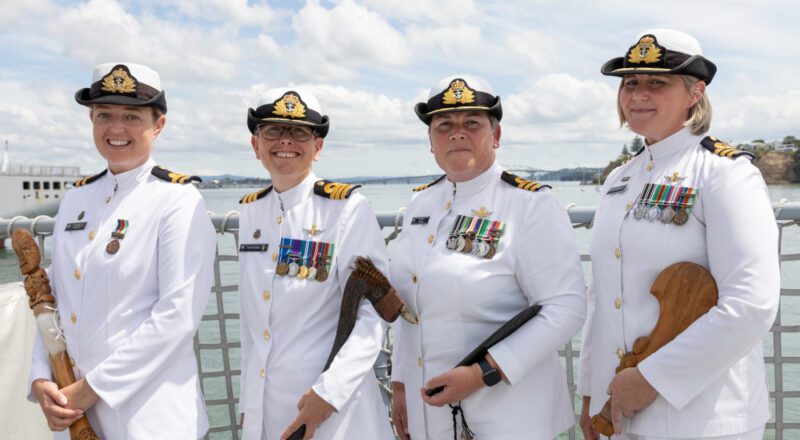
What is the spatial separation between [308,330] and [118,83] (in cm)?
117

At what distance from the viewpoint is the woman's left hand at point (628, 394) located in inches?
87.1

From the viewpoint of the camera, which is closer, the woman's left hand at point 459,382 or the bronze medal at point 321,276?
the woman's left hand at point 459,382

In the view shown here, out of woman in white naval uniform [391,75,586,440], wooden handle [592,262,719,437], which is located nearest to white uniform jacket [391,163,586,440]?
woman in white naval uniform [391,75,586,440]

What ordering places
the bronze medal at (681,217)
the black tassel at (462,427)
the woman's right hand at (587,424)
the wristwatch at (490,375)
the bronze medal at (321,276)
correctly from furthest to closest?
the woman's right hand at (587,424) → the bronze medal at (321,276) → the black tassel at (462,427) → the wristwatch at (490,375) → the bronze medal at (681,217)

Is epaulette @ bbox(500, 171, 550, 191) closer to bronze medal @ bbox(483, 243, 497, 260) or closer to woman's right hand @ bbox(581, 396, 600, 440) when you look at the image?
bronze medal @ bbox(483, 243, 497, 260)

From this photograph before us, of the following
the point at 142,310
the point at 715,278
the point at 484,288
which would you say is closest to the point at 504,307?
the point at 484,288

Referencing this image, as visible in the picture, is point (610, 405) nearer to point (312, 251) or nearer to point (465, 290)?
point (465, 290)

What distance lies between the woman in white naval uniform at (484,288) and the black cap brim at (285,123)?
38cm

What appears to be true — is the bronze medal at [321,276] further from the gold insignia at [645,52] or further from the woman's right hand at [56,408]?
the gold insignia at [645,52]

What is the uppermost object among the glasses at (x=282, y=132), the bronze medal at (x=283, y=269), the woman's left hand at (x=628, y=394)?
the glasses at (x=282, y=132)

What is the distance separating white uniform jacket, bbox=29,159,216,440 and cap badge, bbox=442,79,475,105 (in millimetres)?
1026

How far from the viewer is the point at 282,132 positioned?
8.58 feet

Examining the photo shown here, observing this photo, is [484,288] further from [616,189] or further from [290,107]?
[290,107]

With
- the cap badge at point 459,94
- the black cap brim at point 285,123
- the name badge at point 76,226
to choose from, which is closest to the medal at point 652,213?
the cap badge at point 459,94
